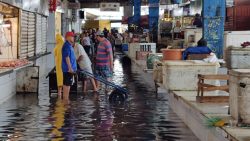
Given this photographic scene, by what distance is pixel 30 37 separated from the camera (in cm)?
2339

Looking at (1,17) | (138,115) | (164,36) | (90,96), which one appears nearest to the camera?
(138,115)

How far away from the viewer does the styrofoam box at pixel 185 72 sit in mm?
13375

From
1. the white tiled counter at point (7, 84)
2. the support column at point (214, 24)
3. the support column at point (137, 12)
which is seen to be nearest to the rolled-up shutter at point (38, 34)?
the white tiled counter at point (7, 84)

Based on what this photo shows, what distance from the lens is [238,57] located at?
Result: 1541cm

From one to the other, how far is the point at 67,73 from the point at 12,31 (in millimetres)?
5514

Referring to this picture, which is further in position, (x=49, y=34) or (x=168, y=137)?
(x=49, y=34)

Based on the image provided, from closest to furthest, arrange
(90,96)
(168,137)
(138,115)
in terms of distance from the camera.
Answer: (168,137), (138,115), (90,96)

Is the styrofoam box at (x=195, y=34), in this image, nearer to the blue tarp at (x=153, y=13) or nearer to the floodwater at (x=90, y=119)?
the floodwater at (x=90, y=119)

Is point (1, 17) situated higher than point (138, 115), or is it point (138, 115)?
point (1, 17)

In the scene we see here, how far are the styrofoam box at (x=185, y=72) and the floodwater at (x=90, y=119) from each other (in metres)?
0.64

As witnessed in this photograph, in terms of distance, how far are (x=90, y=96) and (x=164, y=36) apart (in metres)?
23.6

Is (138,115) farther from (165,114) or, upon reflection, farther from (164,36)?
(164,36)

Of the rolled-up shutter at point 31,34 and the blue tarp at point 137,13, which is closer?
the rolled-up shutter at point 31,34

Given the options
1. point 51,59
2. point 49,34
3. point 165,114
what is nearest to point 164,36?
point 49,34
